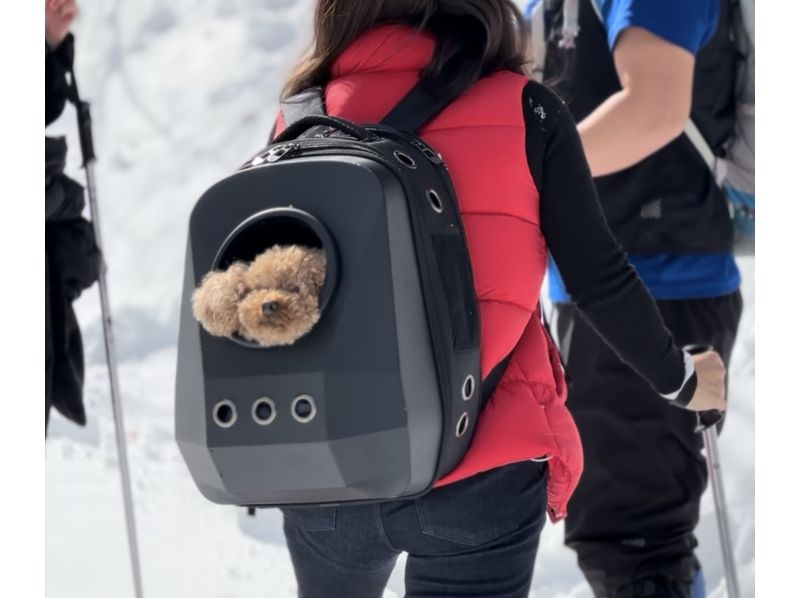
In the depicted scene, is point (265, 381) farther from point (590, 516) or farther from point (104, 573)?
point (104, 573)

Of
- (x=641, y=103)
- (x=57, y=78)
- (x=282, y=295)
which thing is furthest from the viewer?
(x=57, y=78)

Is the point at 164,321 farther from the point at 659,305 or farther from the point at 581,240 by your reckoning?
the point at 581,240

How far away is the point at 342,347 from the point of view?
4.42 feet

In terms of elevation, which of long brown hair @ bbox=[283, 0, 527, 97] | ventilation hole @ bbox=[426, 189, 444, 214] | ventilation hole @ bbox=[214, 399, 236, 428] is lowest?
ventilation hole @ bbox=[214, 399, 236, 428]

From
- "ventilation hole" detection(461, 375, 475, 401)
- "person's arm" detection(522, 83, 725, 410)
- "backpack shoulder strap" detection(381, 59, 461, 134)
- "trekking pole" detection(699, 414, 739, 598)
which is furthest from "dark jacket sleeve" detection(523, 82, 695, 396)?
"trekking pole" detection(699, 414, 739, 598)

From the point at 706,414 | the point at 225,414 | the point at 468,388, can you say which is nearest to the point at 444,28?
the point at 468,388

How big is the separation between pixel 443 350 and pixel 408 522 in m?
0.26

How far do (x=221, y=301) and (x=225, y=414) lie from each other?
0.15 metres

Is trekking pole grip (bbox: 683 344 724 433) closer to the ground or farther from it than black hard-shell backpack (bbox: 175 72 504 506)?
closer to the ground

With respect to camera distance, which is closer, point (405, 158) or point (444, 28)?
point (405, 158)

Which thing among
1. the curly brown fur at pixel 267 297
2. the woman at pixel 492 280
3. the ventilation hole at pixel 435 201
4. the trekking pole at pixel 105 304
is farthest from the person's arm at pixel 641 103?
the trekking pole at pixel 105 304

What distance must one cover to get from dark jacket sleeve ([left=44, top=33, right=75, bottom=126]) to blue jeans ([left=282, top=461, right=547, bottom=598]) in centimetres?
174

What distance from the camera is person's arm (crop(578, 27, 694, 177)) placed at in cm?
215

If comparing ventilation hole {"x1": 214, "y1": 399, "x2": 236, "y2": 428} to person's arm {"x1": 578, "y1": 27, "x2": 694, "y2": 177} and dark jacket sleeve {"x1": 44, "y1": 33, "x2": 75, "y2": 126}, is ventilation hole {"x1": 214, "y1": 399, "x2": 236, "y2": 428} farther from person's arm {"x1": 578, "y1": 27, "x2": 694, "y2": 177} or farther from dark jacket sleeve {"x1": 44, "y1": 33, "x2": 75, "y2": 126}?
dark jacket sleeve {"x1": 44, "y1": 33, "x2": 75, "y2": 126}
